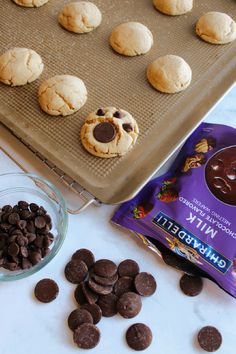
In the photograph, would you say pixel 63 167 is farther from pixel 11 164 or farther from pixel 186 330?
pixel 186 330

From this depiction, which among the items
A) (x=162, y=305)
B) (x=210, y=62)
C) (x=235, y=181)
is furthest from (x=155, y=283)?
(x=210, y=62)

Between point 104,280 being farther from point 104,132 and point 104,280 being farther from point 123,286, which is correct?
point 104,132

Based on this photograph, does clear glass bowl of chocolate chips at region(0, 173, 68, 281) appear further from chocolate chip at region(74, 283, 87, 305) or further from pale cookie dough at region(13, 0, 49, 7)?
pale cookie dough at region(13, 0, 49, 7)

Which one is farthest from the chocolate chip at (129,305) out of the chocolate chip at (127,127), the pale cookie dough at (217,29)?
the pale cookie dough at (217,29)

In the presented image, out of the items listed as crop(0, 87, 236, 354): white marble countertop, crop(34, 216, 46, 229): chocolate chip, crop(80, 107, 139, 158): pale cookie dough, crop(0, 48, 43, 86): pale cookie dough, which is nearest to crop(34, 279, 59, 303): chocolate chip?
crop(0, 87, 236, 354): white marble countertop

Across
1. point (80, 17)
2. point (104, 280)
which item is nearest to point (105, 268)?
point (104, 280)

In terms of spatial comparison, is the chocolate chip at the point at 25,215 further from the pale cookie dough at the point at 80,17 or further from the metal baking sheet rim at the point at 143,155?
the pale cookie dough at the point at 80,17

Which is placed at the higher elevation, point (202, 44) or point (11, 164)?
point (202, 44)
